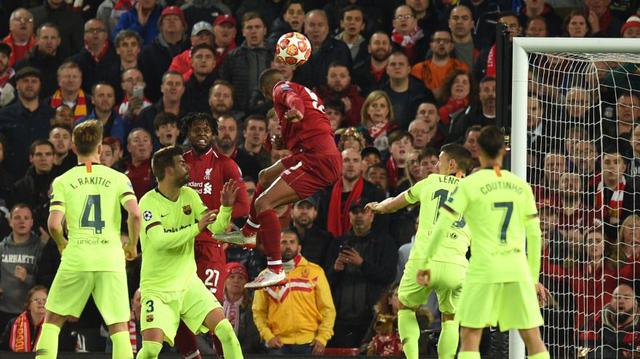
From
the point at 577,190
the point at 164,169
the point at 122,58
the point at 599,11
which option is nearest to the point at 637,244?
the point at 577,190

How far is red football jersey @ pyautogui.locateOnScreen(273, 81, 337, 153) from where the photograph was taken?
10.9 meters

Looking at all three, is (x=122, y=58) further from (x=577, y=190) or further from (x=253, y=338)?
(x=577, y=190)

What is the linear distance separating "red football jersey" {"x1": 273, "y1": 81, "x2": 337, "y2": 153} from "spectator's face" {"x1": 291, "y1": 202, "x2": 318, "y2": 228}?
269cm

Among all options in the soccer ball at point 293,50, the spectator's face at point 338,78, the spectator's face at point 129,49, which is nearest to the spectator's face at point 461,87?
the spectator's face at point 338,78

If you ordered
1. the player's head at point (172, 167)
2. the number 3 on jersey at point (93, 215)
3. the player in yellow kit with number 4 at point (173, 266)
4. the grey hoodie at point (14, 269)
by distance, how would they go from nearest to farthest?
1. the number 3 on jersey at point (93, 215)
2. the player in yellow kit with number 4 at point (173, 266)
3. the player's head at point (172, 167)
4. the grey hoodie at point (14, 269)

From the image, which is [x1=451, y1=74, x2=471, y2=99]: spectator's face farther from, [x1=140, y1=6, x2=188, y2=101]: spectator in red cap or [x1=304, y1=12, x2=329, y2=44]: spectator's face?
[x1=140, y1=6, x2=188, y2=101]: spectator in red cap

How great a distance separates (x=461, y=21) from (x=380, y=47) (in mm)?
962

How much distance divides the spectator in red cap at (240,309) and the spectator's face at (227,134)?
1415mm

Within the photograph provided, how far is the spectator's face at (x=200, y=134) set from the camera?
1136cm

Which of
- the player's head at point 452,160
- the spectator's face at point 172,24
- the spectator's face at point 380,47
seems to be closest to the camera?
the player's head at point 452,160

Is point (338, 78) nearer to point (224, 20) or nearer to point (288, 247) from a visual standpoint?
point (224, 20)

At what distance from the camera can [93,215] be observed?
9.98 meters

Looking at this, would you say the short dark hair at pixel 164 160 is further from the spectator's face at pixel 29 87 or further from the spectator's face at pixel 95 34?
the spectator's face at pixel 95 34

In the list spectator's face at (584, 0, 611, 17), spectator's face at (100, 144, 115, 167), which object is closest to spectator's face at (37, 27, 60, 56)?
spectator's face at (100, 144, 115, 167)
